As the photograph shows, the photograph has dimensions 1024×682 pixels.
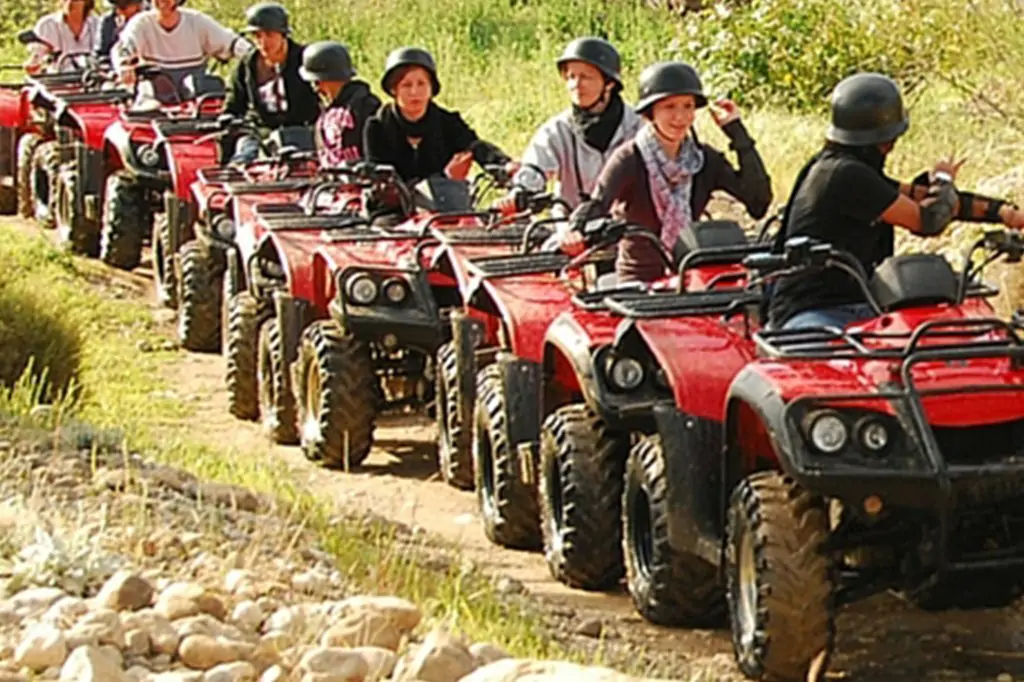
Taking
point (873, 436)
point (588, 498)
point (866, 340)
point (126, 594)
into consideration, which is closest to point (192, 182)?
point (588, 498)

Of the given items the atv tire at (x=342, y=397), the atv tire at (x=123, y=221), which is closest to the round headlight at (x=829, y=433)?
the atv tire at (x=342, y=397)

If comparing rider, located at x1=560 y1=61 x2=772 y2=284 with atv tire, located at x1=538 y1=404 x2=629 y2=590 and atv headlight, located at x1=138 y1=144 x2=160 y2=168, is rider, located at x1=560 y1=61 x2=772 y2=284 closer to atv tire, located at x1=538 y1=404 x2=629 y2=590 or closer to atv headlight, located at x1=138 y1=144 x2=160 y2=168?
atv tire, located at x1=538 y1=404 x2=629 y2=590

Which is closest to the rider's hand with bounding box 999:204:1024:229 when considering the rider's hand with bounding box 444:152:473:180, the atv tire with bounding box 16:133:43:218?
the rider's hand with bounding box 444:152:473:180

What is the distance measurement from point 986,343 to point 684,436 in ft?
3.72

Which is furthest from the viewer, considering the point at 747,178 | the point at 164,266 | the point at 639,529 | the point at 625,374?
the point at 164,266

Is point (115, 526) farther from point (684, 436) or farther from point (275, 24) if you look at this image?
point (275, 24)

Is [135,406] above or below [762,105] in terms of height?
below

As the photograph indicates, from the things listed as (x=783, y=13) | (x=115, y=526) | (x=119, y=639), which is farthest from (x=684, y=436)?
(x=783, y=13)

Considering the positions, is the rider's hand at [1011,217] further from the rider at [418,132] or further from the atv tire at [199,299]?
the atv tire at [199,299]

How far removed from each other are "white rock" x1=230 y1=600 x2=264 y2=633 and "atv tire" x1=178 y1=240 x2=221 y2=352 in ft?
28.6

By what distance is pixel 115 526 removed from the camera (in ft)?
26.3

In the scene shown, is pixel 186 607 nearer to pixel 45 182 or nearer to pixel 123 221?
pixel 123 221

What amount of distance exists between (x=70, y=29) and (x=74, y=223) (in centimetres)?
324

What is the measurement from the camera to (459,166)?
44.5ft
